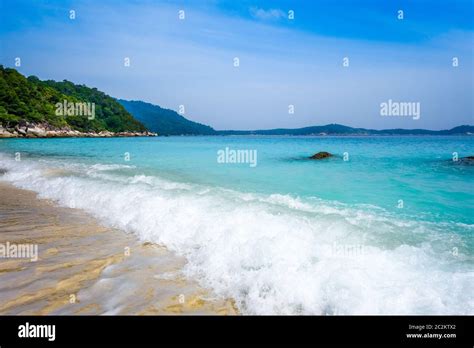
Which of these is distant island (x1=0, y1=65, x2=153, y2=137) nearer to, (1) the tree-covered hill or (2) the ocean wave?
(1) the tree-covered hill

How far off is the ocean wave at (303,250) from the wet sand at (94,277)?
18.0 inches

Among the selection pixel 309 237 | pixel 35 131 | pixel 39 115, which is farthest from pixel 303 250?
pixel 39 115

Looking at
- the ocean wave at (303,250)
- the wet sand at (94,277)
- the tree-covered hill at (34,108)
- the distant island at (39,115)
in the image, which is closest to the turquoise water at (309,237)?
the ocean wave at (303,250)

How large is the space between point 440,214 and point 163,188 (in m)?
10.7

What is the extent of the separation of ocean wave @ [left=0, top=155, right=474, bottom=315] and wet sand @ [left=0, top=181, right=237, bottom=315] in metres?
0.46

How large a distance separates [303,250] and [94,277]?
4202 mm

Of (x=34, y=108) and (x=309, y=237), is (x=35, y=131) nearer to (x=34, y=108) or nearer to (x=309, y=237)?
(x=34, y=108)

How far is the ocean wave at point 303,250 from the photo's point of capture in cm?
462

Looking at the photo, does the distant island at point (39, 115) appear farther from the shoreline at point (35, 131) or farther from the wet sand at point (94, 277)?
the wet sand at point (94, 277)

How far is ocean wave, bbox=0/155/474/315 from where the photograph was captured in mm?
4625

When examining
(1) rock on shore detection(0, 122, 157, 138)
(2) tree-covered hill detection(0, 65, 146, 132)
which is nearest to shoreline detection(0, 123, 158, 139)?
(1) rock on shore detection(0, 122, 157, 138)
